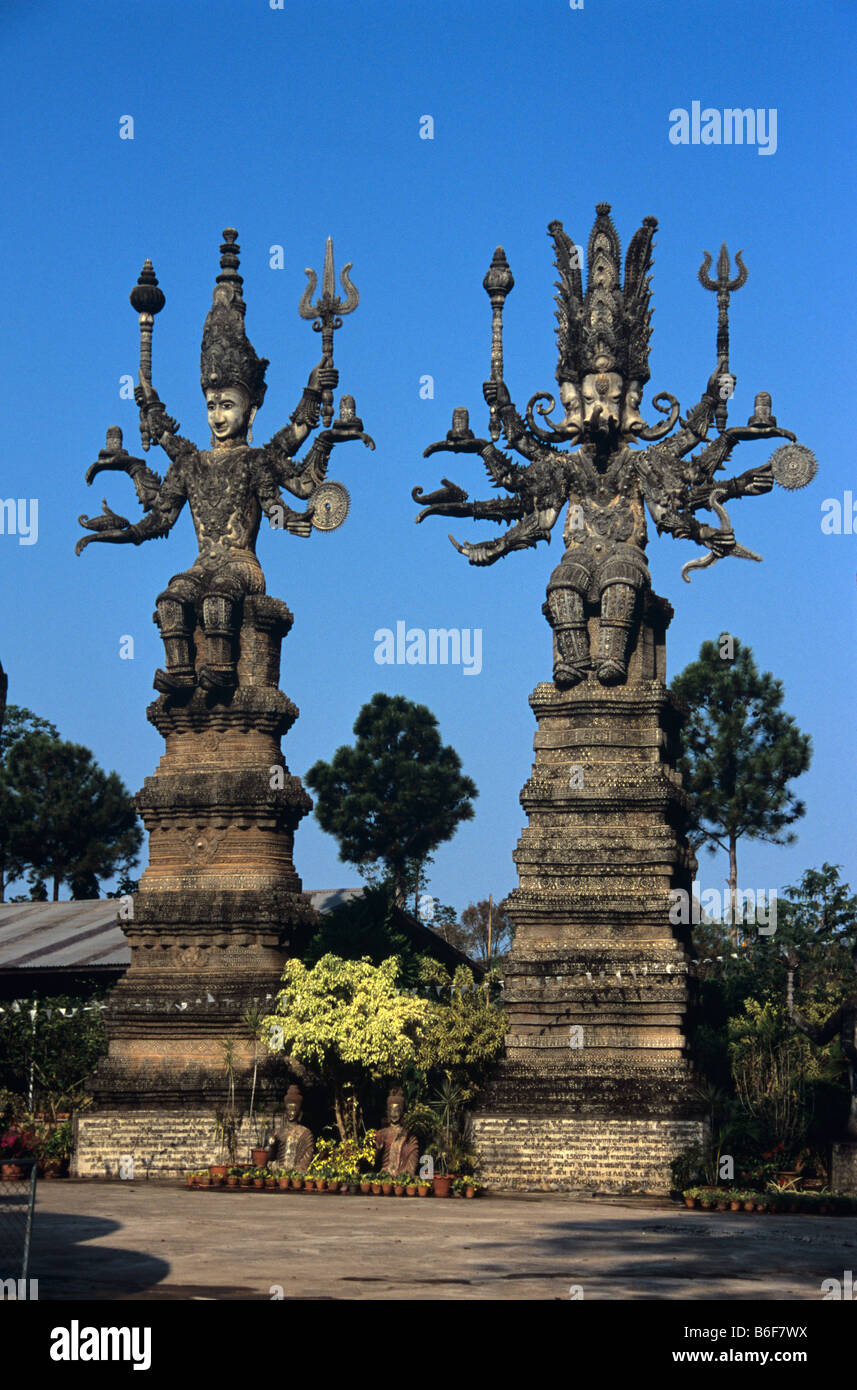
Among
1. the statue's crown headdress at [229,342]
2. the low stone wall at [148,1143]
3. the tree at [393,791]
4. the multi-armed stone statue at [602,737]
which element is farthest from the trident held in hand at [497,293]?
the tree at [393,791]

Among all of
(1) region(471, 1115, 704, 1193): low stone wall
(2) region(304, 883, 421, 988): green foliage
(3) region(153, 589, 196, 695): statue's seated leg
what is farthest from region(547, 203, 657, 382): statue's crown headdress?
(1) region(471, 1115, 704, 1193): low stone wall

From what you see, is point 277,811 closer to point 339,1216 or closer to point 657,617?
point 657,617

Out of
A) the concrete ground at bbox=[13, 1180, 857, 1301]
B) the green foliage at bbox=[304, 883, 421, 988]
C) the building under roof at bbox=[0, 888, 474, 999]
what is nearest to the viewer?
the concrete ground at bbox=[13, 1180, 857, 1301]

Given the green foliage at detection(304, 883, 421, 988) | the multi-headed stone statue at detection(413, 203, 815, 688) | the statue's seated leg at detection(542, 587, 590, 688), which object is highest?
the multi-headed stone statue at detection(413, 203, 815, 688)

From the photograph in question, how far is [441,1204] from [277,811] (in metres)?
10.2

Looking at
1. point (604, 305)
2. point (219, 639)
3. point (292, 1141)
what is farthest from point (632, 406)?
point (292, 1141)

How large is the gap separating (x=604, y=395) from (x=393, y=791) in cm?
3936

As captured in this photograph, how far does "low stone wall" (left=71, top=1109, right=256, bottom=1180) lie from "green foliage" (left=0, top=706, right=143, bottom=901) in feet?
126

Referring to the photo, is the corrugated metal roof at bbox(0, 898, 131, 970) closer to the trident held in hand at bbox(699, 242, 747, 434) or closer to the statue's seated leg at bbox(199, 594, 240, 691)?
the statue's seated leg at bbox(199, 594, 240, 691)

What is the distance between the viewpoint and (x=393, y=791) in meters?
74.9

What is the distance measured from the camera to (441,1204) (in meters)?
29.5

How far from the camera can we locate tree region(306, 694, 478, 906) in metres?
74.5

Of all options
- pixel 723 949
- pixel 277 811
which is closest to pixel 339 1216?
pixel 277 811

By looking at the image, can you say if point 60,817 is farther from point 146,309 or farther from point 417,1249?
point 417,1249
